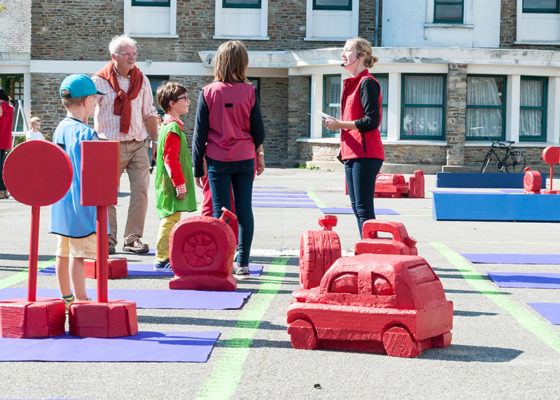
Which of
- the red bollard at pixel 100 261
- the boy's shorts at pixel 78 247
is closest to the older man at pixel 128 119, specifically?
the boy's shorts at pixel 78 247

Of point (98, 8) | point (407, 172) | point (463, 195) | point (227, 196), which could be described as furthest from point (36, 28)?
point (227, 196)

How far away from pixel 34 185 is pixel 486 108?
26452 mm

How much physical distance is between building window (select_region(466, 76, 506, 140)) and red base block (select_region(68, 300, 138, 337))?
2598cm

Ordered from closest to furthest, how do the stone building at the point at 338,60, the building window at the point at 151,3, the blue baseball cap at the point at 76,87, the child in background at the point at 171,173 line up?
the blue baseball cap at the point at 76,87, the child in background at the point at 171,173, the stone building at the point at 338,60, the building window at the point at 151,3

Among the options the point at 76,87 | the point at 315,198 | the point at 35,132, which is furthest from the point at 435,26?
the point at 76,87

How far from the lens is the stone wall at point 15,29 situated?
A: 146 feet

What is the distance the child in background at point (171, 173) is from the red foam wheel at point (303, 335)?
3.39 meters

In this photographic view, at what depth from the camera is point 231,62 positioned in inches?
307

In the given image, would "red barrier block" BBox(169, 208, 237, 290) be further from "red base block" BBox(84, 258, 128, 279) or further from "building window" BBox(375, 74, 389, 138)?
"building window" BBox(375, 74, 389, 138)

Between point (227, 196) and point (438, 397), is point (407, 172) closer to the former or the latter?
point (227, 196)

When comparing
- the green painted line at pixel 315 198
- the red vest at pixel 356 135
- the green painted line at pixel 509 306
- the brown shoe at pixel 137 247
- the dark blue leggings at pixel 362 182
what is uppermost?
the red vest at pixel 356 135

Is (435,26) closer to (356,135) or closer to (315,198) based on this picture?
(315,198)

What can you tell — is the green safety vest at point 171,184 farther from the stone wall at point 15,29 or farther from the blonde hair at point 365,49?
the stone wall at point 15,29

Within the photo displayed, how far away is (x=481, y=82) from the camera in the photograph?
30.4 meters
